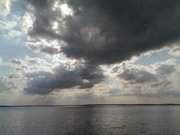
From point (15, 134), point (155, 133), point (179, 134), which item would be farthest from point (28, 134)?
point (179, 134)

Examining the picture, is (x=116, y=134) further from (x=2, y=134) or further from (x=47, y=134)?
(x=2, y=134)

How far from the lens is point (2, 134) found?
59.0 metres

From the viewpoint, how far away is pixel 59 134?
56125 mm

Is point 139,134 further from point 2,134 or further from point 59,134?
point 2,134

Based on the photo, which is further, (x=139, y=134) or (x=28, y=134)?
(x=28, y=134)

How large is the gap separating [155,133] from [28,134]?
3697cm

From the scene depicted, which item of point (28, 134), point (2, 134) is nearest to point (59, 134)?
point (28, 134)

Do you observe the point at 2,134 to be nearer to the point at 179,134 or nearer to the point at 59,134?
the point at 59,134

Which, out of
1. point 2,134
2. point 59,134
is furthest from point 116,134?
point 2,134

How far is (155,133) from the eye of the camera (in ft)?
183

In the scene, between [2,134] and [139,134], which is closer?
[139,134]

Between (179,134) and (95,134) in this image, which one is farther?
(95,134)

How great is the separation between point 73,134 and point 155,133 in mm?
23340

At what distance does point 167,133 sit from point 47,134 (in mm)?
34407
